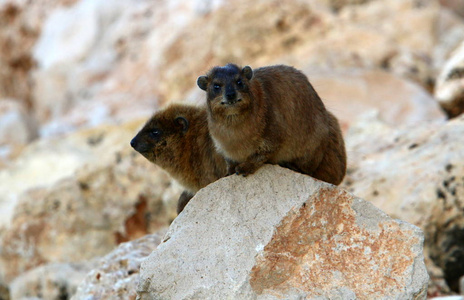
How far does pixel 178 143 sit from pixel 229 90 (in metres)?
1.42

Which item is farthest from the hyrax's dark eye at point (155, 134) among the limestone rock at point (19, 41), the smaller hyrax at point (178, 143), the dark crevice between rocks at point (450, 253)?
the limestone rock at point (19, 41)

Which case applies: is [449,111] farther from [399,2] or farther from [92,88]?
[92,88]

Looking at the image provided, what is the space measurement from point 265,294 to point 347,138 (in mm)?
6355

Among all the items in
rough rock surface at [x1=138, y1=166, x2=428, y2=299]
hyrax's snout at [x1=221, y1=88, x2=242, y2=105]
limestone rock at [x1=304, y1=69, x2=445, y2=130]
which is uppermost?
hyrax's snout at [x1=221, y1=88, x2=242, y2=105]

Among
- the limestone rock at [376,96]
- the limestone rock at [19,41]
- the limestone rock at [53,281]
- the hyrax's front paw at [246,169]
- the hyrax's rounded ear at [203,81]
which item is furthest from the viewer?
the limestone rock at [19,41]

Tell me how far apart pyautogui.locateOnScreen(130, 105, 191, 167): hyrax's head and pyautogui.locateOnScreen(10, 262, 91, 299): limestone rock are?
2.44 meters

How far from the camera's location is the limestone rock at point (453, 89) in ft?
31.8

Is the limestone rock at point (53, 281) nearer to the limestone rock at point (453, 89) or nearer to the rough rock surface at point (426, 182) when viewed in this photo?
the rough rock surface at point (426, 182)

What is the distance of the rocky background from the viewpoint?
7.88 metres

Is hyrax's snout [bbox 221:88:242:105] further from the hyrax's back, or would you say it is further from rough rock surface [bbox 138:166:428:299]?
rough rock surface [bbox 138:166:428:299]

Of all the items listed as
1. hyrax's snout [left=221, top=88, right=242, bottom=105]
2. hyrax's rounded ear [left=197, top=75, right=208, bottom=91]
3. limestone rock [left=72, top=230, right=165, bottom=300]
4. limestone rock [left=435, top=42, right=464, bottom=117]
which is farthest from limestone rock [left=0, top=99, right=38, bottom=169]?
hyrax's snout [left=221, top=88, right=242, bottom=105]

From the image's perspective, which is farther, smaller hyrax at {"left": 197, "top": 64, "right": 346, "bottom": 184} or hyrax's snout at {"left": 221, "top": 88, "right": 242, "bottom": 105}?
smaller hyrax at {"left": 197, "top": 64, "right": 346, "bottom": 184}

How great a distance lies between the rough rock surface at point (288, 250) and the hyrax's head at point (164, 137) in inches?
51.6

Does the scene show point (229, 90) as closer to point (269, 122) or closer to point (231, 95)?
point (231, 95)
